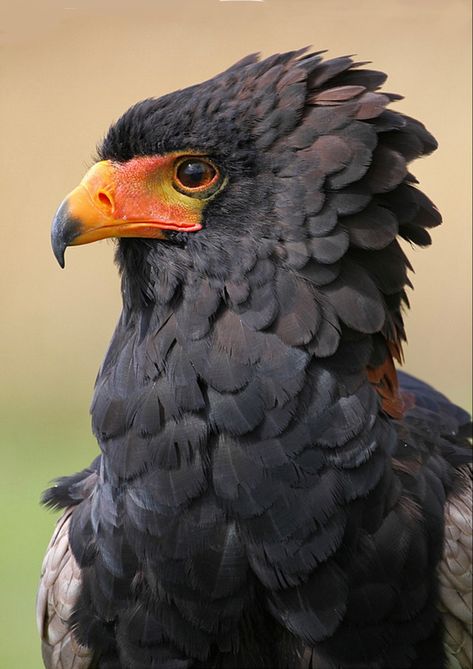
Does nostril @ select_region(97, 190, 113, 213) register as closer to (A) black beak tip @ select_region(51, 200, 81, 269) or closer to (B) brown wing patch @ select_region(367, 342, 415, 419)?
(A) black beak tip @ select_region(51, 200, 81, 269)

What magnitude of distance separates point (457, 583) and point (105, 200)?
4.29 feet

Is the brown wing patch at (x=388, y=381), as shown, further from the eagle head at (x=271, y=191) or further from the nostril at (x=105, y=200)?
the nostril at (x=105, y=200)

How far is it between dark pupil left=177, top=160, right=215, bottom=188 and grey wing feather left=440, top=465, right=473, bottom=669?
1048 mm

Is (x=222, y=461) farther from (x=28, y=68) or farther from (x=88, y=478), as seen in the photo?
(x=28, y=68)

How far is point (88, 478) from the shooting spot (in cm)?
274

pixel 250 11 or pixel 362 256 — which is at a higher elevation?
pixel 250 11

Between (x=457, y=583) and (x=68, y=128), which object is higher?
(x=68, y=128)

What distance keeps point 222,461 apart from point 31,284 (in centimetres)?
191

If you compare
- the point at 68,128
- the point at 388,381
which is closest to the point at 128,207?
the point at 388,381

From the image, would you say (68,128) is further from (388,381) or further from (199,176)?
(388,381)

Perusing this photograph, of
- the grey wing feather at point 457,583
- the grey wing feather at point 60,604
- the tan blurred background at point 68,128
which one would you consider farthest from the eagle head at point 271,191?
the grey wing feather at point 60,604

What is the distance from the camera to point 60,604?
256cm

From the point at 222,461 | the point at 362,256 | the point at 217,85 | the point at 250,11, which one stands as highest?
the point at 250,11

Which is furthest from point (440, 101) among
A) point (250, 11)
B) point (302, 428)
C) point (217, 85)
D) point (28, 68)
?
point (302, 428)
